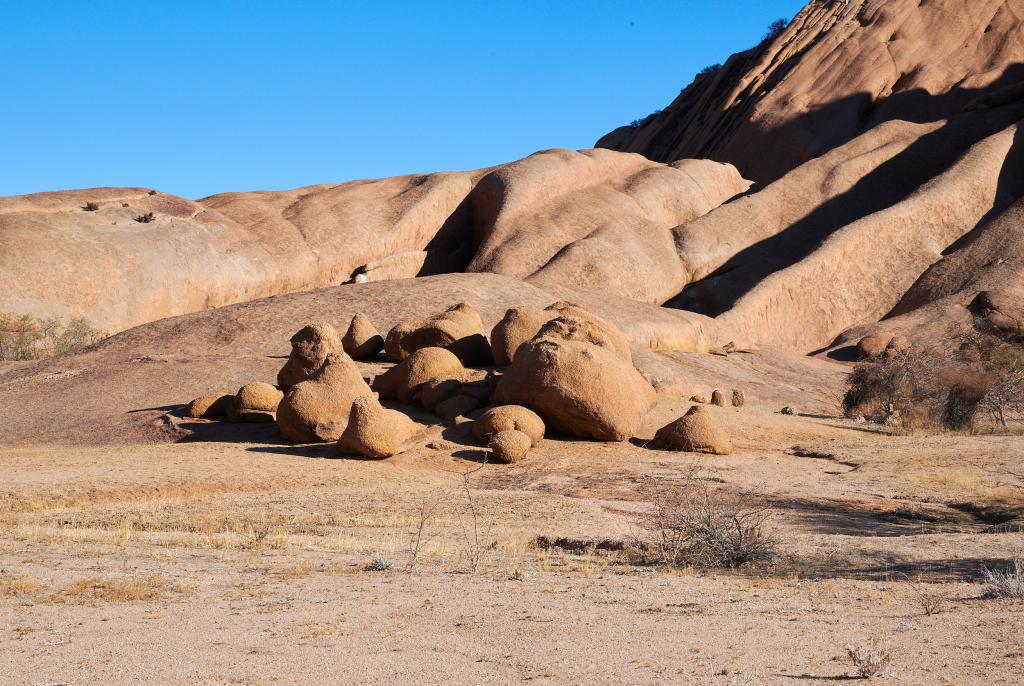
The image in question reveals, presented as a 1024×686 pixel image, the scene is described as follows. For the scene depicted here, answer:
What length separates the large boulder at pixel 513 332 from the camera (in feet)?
62.8

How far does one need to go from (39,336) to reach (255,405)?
1459cm

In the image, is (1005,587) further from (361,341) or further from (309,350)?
(361,341)

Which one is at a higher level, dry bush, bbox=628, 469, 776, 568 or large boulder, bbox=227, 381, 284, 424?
large boulder, bbox=227, 381, 284, 424

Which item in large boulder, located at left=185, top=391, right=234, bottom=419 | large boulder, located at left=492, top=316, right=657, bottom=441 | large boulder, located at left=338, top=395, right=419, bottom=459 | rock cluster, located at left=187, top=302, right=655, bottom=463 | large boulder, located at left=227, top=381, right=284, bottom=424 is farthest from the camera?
large boulder, located at left=185, top=391, right=234, bottom=419

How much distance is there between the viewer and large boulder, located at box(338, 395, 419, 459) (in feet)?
49.4

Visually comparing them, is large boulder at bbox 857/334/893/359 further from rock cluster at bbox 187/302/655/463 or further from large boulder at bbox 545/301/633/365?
rock cluster at bbox 187/302/655/463

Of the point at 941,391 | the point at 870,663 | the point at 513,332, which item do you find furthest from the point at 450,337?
the point at 870,663

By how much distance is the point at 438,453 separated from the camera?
1571 cm

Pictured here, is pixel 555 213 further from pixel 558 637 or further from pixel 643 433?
pixel 558 637

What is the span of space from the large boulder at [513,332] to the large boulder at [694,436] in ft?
11.1

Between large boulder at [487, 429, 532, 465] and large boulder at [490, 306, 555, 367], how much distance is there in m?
3.63

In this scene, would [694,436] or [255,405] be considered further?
[255,405]

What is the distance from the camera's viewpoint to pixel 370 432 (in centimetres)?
1505

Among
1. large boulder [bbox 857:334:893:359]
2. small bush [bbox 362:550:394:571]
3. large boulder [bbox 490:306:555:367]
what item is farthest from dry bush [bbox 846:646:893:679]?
large boulder [bbox 857:334:893:359]
